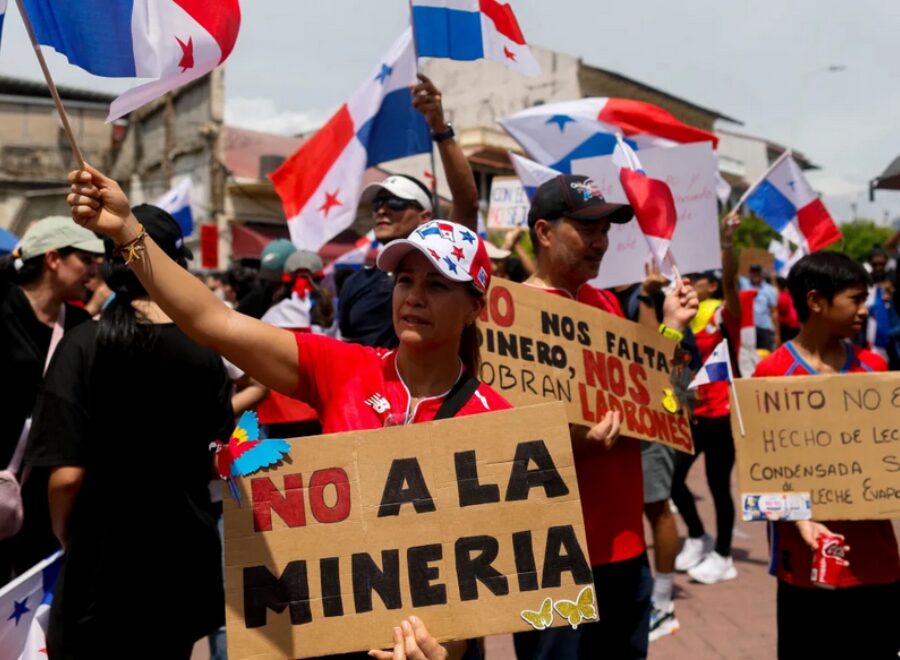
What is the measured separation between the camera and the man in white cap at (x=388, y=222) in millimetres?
3594

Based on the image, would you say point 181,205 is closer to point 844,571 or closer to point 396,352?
point 396,352

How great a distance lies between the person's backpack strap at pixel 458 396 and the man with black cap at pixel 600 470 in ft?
2.64

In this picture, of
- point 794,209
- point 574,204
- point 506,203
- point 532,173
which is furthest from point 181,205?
point 574,204

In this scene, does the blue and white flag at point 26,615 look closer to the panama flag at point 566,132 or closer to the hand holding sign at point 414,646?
the hand holding sign at point 414,646

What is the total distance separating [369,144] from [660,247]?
222 cm

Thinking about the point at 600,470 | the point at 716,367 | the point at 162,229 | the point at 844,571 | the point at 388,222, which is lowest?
the point at 844,571

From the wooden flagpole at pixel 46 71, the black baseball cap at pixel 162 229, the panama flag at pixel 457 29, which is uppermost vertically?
the panama flag at pixel 457 29

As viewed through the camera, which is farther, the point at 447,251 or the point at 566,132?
the point at 566,132

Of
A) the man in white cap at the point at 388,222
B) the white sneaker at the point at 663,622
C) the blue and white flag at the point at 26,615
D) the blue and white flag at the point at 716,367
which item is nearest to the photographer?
the blue and white flag at the point at 26,615

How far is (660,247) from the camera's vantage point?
3645mm

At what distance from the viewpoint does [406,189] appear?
4.11 meters

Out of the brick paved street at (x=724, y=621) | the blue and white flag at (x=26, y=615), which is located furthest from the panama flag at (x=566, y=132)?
the blue and white flag at (x=26, y=615)

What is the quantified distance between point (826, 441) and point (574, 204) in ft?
4.16

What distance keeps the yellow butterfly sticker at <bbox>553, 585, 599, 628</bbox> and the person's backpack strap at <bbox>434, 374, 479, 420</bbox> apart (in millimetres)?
515
